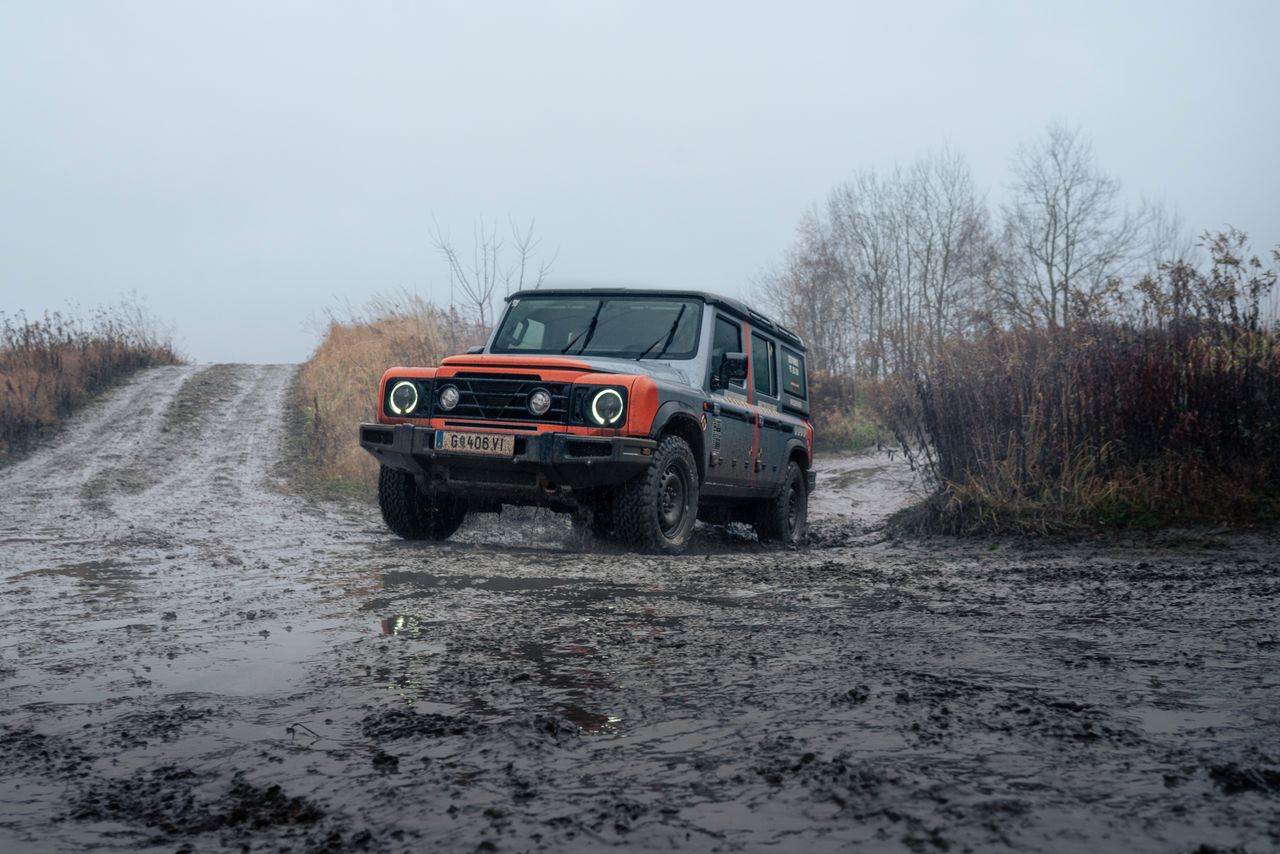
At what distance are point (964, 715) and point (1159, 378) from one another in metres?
6.59

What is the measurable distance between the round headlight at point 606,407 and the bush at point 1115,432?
11.2 feet

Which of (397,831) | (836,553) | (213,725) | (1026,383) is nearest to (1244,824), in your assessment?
(397,831)

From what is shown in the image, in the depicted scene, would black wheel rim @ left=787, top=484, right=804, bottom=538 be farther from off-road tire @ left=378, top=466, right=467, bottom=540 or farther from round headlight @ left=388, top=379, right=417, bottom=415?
round headlight @ left=388, top=379, right=417, bottom=415

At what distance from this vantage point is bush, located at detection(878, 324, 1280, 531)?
777 centimetres

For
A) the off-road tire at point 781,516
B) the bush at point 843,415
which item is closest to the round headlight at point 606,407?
the off-road tire at point 781,516

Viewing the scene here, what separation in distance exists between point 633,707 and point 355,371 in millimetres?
15474

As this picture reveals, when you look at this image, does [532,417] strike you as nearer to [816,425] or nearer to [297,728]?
[297,728]

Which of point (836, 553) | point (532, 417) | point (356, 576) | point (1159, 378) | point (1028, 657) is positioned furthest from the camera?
point (1159, 378)

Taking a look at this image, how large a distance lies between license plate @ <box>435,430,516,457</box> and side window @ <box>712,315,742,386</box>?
1.93 m

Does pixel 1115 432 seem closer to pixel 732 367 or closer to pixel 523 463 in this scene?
pixel 732 367

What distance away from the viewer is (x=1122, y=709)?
100 inches

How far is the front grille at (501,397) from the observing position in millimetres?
6449

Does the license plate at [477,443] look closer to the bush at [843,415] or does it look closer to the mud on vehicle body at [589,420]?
the mud on vehicle body at [589,420]

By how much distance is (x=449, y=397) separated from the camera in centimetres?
668
